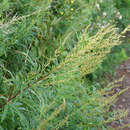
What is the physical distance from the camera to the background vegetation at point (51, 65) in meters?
1.71

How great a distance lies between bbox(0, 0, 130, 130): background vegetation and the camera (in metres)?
1.71

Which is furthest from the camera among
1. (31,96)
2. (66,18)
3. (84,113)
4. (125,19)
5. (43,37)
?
(125,19)

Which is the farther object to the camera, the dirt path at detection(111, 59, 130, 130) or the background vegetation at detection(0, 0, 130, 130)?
the dirt path at detection(111, 59, 130, 130)

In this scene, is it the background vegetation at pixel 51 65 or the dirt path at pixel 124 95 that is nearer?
the background vegetation at pixel 51 65

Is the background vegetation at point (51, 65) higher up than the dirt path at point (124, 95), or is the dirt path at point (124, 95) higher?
the background vegetation at point (51, 65)

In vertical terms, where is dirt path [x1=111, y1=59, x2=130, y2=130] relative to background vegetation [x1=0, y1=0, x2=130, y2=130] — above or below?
below

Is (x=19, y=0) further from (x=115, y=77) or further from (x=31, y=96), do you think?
(x=115, y=77)

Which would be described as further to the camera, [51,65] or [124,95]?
[124,95]

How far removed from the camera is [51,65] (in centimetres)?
285

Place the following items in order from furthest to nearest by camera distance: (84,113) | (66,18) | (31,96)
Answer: (66,18)
(84,113)
(31,96)

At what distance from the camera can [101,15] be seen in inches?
168

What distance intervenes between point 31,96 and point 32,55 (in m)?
0.73

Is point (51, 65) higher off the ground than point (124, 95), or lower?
higher

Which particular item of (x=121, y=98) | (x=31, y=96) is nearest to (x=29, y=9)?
(x=31, y=96)
